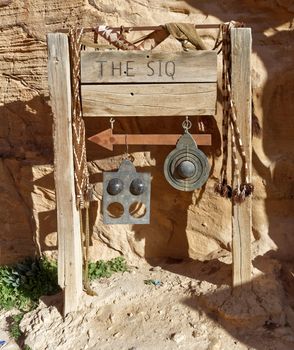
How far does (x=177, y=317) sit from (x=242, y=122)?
1.31 metres

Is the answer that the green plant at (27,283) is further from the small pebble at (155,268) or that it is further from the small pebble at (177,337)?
the small pebble at (177,337)

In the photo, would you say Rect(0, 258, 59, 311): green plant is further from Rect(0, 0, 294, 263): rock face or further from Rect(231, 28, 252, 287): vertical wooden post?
Rect(231, 28, 252, 287): vertical wooden post

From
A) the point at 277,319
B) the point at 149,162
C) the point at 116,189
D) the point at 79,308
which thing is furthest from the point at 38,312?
the point at 277,319

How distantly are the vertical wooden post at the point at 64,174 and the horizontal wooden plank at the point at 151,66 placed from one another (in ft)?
0.52

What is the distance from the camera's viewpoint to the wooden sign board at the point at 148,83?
2893 millimetres

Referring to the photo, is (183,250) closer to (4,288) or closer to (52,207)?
(52,207)

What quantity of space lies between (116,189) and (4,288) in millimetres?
1327

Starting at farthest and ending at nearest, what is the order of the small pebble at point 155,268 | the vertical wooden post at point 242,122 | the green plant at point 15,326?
1. the small pebble at point 155,268
2. the green plant at point 15,326
3. the vertical wooden post at point 242,122

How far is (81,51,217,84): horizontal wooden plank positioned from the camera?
289 cm

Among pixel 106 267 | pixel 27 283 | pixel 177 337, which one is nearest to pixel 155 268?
pixel 106 267

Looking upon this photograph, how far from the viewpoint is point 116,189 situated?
3.06 metres

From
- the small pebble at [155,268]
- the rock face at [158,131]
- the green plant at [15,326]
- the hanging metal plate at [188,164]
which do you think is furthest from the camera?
the small pebble at [155,268]

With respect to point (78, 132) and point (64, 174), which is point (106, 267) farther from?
point (78, 132)

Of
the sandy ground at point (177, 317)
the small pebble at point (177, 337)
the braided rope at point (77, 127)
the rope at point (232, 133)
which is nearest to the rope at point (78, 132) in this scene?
the braided rope at point (77, 127)
